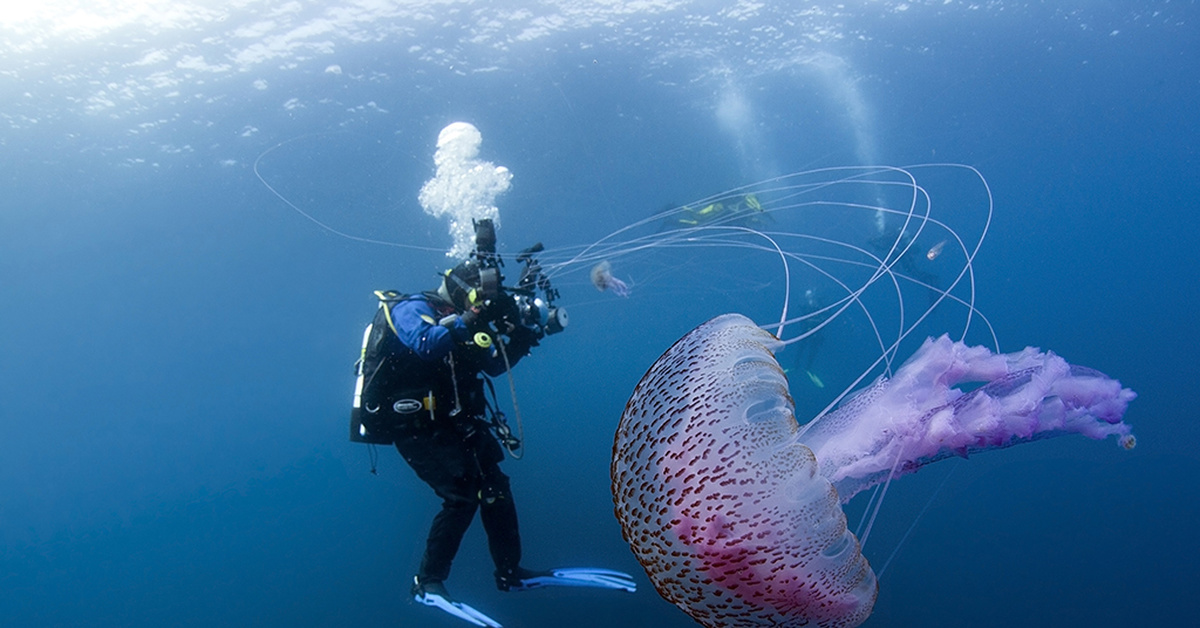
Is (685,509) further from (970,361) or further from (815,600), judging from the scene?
(970,361)

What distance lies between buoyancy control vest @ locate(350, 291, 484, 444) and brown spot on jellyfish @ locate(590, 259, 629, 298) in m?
1.68

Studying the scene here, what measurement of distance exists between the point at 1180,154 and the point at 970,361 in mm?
52605

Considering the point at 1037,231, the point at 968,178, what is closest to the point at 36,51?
the point at 968,178

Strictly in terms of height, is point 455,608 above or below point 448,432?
below

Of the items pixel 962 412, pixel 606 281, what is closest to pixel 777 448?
pixel 962 412

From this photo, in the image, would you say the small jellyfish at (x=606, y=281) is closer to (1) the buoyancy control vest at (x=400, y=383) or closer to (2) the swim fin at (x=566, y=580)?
(1) the buoyancy control vest at (x=400, y=383)

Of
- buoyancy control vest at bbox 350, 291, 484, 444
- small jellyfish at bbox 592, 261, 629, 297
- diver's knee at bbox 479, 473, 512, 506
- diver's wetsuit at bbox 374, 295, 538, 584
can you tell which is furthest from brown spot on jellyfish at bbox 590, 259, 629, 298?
diver's knee at bbox 479, 473, 512, 506

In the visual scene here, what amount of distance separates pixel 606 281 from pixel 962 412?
3.70 m

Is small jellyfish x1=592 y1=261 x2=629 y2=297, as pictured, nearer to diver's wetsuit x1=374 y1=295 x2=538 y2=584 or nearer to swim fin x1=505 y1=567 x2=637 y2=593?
diver's wetsuit x1=374 y1=295 x2=538 y2=584

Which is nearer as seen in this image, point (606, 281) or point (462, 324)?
point (462, 324)

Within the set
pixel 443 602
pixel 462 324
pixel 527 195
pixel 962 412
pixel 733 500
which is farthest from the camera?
pixel 527 195

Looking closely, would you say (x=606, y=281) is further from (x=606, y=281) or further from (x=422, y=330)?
(x=422, y=330)

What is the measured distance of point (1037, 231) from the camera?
6825 cm

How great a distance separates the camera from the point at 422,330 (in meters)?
3.64
